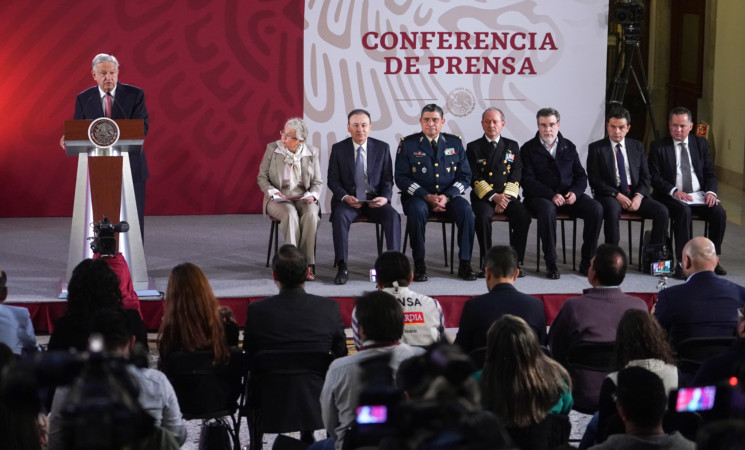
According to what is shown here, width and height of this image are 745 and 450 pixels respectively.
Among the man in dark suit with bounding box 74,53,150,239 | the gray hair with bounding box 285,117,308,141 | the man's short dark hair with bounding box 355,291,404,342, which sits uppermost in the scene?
the man in dark suit with bounding box 74,53,150,239

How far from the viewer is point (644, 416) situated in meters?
2.59

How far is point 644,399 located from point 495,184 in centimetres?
443

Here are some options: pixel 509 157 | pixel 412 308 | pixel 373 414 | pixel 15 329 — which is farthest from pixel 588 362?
pixel 509 157

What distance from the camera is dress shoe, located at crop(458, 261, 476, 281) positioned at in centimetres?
666

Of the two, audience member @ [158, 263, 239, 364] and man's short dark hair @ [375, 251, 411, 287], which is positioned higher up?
man's short dark hair @ [375, 251, 411, 287]

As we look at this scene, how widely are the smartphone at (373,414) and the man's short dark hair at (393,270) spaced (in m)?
2.58

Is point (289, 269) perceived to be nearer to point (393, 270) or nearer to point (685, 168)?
point (393, 270)

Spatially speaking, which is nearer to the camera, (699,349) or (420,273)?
(699,349)

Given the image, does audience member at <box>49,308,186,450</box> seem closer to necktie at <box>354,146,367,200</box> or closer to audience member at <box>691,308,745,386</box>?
audience member at <box>691,308,745,386</box>

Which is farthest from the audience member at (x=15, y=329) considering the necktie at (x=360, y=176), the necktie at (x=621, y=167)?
the necktie at (x=621, y=167)

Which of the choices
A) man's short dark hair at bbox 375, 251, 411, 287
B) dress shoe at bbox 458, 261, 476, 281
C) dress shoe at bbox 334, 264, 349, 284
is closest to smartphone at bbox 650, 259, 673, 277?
dress shoe at bbox 458, 261, 476, 281

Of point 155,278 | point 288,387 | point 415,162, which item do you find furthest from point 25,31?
point 288,387

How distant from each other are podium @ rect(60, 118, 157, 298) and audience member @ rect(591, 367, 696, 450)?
12.7 ft

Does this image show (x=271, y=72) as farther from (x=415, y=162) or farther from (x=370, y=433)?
(x=370, y=433)
